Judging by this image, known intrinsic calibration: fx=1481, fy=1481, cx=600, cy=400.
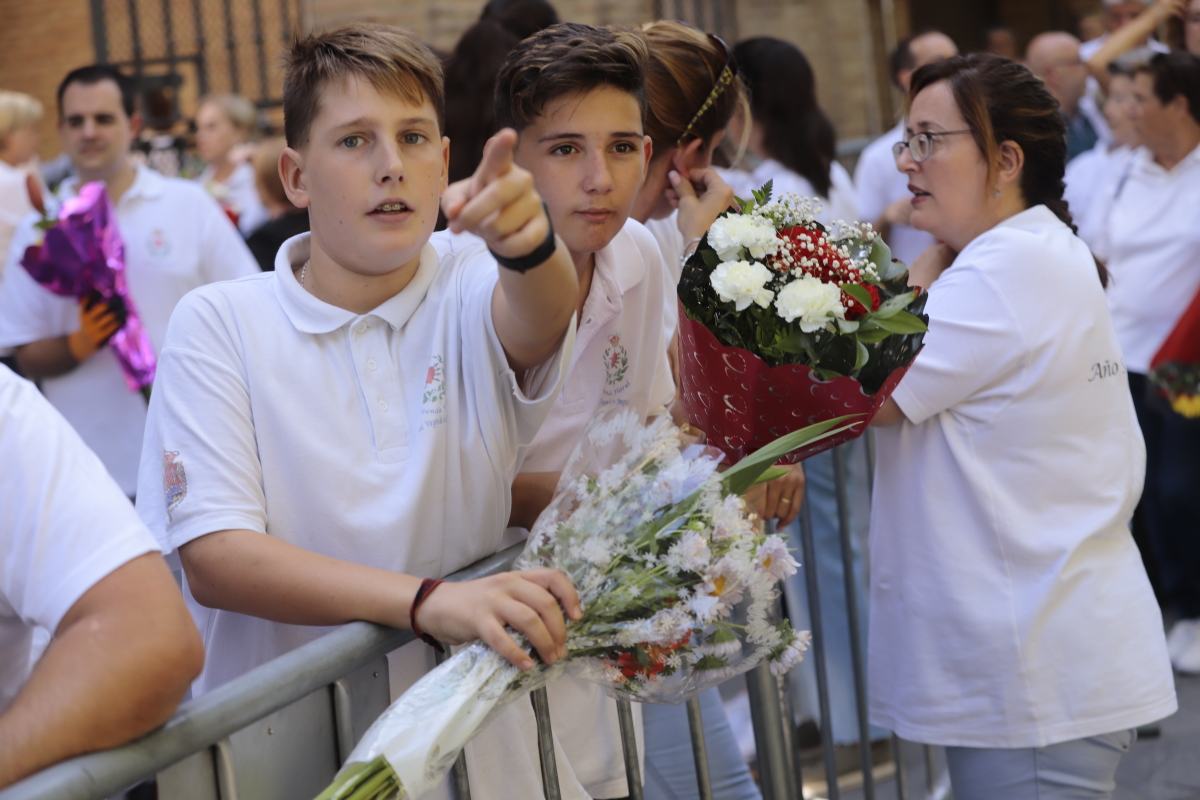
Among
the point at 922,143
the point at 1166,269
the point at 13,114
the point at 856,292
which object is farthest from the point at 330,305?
the point at 13,114

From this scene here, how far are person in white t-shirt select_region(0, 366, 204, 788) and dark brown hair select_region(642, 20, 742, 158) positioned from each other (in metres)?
1.83

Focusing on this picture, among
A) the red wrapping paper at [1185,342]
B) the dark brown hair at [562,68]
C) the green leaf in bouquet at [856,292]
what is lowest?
the red wrapping paper at [1185,342]

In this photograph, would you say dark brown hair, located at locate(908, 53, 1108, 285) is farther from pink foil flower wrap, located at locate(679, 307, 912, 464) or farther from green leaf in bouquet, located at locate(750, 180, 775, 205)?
pink foil flower wrap, located at locate(679, 307, 912, 464)

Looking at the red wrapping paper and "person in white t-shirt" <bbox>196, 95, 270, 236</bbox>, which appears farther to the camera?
"person in white t-shirt" <bbox>196, 95, 270, 236</bbox>

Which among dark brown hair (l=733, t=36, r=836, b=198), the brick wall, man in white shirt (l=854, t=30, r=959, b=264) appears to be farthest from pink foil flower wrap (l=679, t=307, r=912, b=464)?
the brick wall

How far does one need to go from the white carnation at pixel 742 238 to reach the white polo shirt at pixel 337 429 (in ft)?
1.36

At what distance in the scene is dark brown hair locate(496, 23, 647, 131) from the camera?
275 centimetres

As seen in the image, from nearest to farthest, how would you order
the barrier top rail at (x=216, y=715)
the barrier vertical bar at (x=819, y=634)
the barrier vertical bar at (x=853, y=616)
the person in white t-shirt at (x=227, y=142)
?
1. the barrier top rail at (x=216, y=715)
2. the barrier vertical bar at (x=819, y=634)
3. the barrier vertical bar at (x=853, y=616)
4. the person in white t-shirt at (x=227, y=142)

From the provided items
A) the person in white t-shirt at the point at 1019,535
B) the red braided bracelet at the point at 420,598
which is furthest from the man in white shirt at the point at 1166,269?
the red braided bracelet at the point at 420,598

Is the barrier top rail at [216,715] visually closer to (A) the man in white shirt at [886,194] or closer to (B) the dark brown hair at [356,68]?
(B) the dark brown hair at [356,68]

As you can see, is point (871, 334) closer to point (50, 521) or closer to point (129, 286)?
point (50, 521)

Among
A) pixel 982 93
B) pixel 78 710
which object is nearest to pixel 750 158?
pixel 982 93

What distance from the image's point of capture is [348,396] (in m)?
2.42

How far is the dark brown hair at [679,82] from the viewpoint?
3471 mm
